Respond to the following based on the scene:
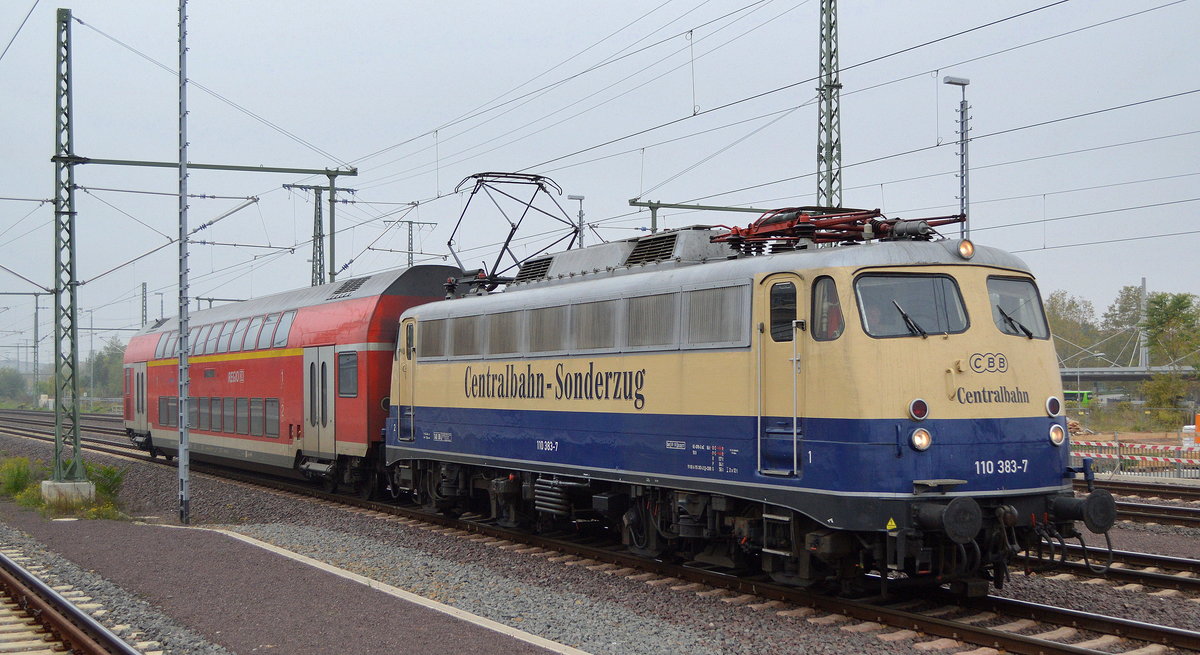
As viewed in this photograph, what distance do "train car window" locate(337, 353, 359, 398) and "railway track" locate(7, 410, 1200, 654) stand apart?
23.7ft

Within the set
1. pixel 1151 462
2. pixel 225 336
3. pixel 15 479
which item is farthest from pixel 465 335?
pixel 1151 462

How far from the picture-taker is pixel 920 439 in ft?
29.8

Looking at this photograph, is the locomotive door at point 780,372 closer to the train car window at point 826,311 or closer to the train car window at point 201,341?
the train car window at point 826,311

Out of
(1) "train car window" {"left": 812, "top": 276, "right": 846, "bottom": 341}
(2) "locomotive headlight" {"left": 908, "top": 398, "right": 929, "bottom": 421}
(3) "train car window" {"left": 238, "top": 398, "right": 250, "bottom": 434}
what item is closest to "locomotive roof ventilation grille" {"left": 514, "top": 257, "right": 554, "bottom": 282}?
(1) "train car window" {"left": 812, "top": 276, "right": 846, "bottom": 341}

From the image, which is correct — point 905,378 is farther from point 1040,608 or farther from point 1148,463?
point 1148,463

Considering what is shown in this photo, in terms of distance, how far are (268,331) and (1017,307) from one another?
17.1 meters

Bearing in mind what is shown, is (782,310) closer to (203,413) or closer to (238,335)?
(238,335)

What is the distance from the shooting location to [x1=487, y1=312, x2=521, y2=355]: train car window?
1426 cm

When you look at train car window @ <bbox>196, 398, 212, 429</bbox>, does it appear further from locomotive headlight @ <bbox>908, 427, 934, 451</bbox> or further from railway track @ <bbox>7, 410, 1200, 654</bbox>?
locomotive headlight @ <bbox>908, 427, 934, 451</bbox>

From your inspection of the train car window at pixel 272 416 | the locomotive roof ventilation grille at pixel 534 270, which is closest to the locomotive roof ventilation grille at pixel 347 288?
the train car window at pixel 272 416

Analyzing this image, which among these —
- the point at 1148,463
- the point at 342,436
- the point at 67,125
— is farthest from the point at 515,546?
the point at 1148,463

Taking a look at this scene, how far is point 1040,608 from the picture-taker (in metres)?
9.30

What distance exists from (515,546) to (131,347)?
72.6 feet

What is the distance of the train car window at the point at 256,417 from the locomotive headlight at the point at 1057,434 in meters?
17.4
